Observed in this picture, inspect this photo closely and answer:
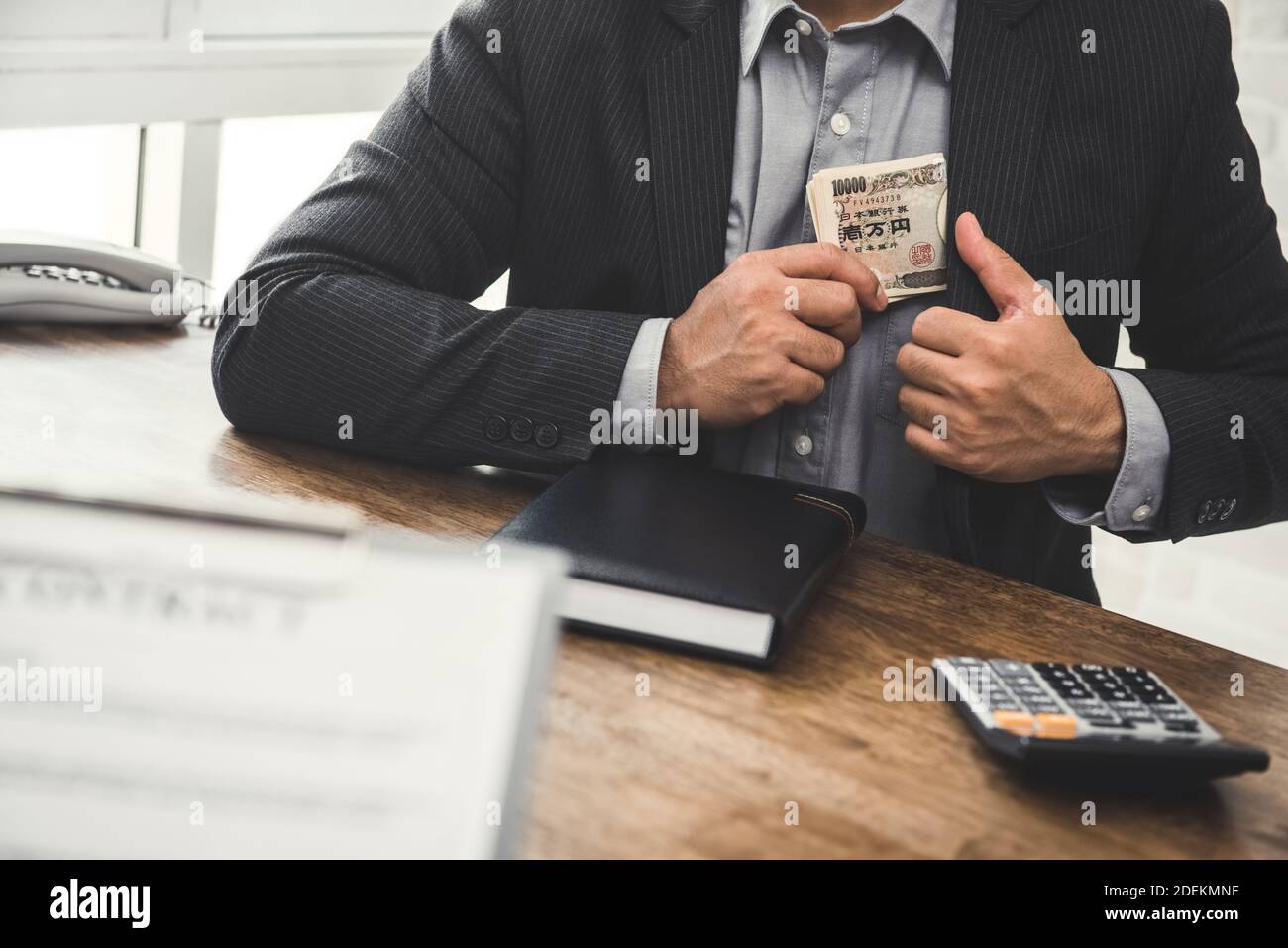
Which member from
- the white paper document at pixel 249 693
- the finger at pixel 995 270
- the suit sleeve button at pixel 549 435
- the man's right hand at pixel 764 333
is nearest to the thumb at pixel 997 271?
the finger at pixel 995 270

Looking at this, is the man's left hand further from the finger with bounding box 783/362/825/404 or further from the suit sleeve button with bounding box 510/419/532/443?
the suit sleeve button with bounding box 510/419/532/443

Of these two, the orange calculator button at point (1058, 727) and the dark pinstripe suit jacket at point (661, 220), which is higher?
the dark pinstripe suit jacket at point (661, 220)

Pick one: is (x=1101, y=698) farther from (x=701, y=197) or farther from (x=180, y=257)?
(x=180, y=257)

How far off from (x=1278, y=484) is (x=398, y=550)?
3.10 ft

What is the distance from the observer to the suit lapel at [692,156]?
1.04 meters

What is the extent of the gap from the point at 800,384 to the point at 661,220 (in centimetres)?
25

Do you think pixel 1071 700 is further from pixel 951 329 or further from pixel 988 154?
pixel 988 154

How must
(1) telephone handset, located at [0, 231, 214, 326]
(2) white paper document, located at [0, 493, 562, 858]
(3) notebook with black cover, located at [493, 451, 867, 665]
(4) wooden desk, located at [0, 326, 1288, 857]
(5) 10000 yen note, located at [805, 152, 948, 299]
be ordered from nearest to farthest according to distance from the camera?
(2) white paper document, located at [0, 493, 562, 858]
(4) wooden desk, located at [0, 326, 1288, 857]
(3) notebook with black cover, located at [493, 451, 867, 665]
(5) 10000 yen note, located at [805, 152, 948, 299]
(1) telephone handset, located at [0, 231, 214, 326]

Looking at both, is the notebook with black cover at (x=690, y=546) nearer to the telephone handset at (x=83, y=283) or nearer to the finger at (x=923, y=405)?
the finger at (x=923, y=405)

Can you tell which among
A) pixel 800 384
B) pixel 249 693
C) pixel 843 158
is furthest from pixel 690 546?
pixel 843 158

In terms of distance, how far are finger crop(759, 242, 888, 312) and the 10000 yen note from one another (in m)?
0.10

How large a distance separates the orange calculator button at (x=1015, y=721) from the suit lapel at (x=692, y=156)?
1.91 feet

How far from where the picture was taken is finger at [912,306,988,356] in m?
0.88

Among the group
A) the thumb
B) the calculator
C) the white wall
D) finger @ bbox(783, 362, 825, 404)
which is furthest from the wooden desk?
the white wall
